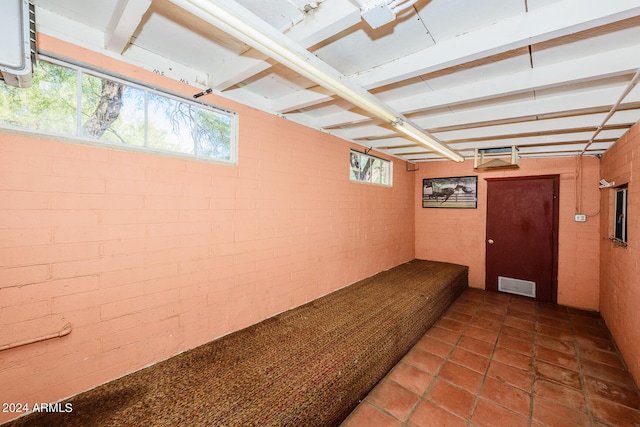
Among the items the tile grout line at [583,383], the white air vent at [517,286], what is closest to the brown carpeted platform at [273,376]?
the tile grout line at [583,383]

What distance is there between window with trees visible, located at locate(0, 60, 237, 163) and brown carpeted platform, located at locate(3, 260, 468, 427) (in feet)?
5.83

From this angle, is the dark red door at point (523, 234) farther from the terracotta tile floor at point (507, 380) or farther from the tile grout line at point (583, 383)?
the tile grout line at point (583, 383)

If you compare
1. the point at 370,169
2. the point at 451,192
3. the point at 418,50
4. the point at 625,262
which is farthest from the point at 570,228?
the point at 418,50

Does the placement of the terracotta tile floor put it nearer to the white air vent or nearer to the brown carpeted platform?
the brown carpeted platform

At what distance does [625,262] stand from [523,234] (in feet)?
6.73

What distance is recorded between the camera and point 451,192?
5.67m

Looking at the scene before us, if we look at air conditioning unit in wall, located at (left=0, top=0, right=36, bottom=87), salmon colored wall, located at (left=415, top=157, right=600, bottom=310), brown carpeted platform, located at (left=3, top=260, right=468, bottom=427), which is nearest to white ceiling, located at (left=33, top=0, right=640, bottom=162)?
air conditioning unit in wall, located at (left=0, top=0, right=36, bottom=87)

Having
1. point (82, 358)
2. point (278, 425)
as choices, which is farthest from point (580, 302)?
point (82, 358)

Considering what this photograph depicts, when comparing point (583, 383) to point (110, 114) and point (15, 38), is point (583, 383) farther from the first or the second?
point (15, 38)

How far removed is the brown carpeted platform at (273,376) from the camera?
5.21 feet

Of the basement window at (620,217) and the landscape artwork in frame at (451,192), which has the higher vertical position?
the landscape artwork in frame at (451,192)

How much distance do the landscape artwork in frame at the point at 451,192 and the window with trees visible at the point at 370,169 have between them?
4.28 ft

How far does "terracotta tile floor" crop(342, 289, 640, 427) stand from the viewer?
2166mm

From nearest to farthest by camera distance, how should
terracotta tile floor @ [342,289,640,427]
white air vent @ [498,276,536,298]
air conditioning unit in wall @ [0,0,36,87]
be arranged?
air conditioning unit in wall @ [0,0,36,87] → terracotta tile floor @ [342,289,640,427] → white air vent @ [498,276,536,298]
